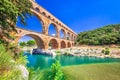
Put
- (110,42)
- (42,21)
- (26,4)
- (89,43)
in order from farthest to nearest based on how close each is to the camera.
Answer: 1. (89,43)
2. (110,42)
3. (42,21)
4. (26,4)

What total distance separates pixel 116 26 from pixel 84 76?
90725mm

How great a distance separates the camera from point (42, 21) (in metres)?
52.6

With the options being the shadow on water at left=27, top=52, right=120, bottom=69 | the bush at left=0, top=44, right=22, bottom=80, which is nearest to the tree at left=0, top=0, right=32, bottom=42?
the bush at left=0, top=44, right=22, bottom=80

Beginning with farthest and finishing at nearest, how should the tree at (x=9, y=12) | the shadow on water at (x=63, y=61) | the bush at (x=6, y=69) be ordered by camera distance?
the shadow on water at (x=63, y=61) → the tree at (x=9, y=12) → the bush at (x=6, y=69)

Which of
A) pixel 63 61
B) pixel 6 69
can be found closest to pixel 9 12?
pixel 6 69

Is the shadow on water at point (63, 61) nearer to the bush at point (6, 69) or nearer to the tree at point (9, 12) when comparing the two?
the tree at point (9, 12)

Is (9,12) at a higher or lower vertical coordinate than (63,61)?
higher

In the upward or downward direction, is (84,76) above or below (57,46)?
below

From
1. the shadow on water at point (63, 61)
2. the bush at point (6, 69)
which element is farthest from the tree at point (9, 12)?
the shadow on water at point (63, 61)

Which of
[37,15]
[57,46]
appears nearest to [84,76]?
[37,15]

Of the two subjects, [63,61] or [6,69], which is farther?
[63,61]

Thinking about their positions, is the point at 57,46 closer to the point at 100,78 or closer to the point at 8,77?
the point at 100,78

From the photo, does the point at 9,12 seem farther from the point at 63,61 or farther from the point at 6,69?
the point at 63,61

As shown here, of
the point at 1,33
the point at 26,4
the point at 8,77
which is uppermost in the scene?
the point at 26,4
